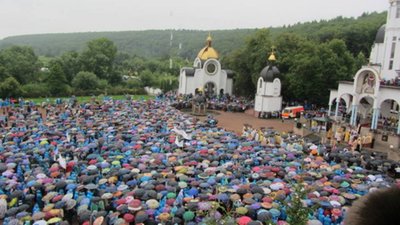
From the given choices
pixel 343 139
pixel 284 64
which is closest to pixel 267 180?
pixel 343 139

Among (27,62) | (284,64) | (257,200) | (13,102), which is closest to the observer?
(257,200)

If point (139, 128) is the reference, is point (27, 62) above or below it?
above

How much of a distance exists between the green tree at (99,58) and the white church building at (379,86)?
43.7m

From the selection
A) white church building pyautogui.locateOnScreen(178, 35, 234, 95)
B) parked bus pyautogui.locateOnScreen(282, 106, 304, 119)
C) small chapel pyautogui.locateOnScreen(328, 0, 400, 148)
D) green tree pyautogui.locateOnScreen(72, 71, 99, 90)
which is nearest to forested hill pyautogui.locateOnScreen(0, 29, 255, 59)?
green tree pyautogui.locateOnScreen(72, 71, 99, 90)

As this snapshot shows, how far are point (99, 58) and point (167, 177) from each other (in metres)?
53.7

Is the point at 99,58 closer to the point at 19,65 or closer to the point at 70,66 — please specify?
the point at 70,66

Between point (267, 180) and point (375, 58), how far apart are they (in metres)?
27.0

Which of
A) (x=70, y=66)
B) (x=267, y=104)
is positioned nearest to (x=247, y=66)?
(x=267, y=104)

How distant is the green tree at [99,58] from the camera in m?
63.2

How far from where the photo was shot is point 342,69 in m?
37.8

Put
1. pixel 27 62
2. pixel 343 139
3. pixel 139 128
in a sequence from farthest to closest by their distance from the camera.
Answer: pixel 27 62 → pixel 343 139 → pixel 139 128

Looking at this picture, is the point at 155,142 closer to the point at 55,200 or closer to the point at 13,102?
the point at 55,200

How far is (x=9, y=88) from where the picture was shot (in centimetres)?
4359

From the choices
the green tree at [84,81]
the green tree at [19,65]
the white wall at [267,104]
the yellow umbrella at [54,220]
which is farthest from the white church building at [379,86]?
the green tree at [19,65]
